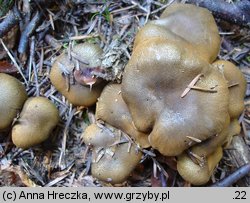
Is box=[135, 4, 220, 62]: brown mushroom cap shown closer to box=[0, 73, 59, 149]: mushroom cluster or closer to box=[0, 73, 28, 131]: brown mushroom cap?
box=[0, 73, 59, 149]: mushroom cluster

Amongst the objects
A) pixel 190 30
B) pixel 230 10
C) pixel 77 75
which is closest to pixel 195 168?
pixel 190 30

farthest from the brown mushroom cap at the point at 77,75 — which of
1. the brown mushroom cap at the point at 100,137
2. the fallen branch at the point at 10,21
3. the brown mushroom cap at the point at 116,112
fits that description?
the fallen branch at the point at 10,21

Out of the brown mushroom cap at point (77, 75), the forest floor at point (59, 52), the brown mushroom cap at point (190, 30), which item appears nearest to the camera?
the brown mushroom cap at point (190, 30)

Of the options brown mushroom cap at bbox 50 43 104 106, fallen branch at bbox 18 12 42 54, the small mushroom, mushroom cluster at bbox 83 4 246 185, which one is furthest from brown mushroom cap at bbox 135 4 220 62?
fallen branch at bbox 18 12 42 54

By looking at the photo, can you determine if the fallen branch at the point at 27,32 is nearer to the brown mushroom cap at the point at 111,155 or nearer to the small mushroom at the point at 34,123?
the small mushroom at the point at 34,123

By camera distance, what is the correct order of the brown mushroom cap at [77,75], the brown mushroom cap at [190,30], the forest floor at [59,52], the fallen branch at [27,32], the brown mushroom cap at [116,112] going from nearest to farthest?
the brown mushroom cap at [190,30]
the brown mushroom cap at [116,112]
the brown mushroom cap at [77,75]
the forest floor at [59,52]
the fallen branch at [27,32]


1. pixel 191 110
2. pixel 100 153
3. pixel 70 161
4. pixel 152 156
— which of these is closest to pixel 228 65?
pixel 191 110

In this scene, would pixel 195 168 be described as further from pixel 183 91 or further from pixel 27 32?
pixel 27 32
